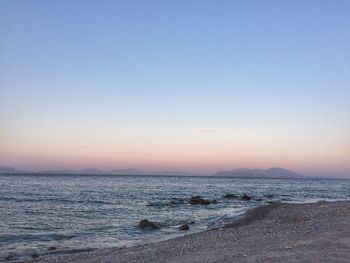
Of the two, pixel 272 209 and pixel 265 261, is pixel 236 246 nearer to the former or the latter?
pixel 265 261

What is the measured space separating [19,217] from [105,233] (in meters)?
11.8

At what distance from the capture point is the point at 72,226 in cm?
2955

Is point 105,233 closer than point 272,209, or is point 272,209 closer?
point 105,233

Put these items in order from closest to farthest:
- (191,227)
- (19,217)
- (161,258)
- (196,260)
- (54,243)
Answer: (196,260), (161,258), (54,243), (191,227), (19,217)

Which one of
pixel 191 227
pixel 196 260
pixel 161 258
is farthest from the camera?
pixel 191 227

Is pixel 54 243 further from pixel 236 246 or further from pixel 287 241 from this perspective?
pixel 287 241

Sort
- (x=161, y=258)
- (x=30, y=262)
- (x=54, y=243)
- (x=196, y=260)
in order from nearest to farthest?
(x=196, y=260) < (x=161, y=258) < (x=30, y=262) < (x=54, y=243)

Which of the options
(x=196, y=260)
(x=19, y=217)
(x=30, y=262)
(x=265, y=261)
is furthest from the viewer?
(x=19, y=217)

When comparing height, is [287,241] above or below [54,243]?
above

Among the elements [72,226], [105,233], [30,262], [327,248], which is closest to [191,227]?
[105,233]

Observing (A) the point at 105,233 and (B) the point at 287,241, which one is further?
(A) the point at 105,233

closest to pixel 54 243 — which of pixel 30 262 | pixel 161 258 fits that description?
pixel 30 262

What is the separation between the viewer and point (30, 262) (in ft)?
54.9

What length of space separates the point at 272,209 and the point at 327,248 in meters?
23.5
